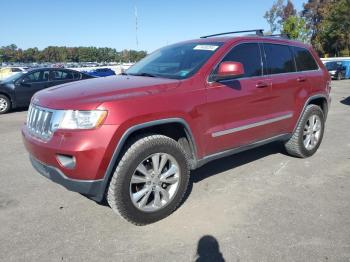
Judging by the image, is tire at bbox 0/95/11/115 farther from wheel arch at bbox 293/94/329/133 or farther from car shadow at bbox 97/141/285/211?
wheel arch at bbox 293/94/329/133

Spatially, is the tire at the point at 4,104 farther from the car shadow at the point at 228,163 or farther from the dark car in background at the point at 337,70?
the dark car in background at the point at 337,70

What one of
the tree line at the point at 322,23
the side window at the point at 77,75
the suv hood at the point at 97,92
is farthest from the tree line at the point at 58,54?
the suv hood at the point at 97,92

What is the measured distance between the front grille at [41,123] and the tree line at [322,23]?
33.7m

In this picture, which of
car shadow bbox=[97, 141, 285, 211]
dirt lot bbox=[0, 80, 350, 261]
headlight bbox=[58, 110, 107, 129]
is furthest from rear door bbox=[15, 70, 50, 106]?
headlight bbox=[58, 110, 107, 129]

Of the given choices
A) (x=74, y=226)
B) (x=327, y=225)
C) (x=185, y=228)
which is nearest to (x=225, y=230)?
(x=185, y=228)

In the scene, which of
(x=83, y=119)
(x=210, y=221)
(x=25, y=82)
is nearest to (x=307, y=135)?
(x=210, y=221)

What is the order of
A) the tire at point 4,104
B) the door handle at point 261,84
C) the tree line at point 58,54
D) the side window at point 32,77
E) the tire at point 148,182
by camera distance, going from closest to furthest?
the tire at point 148,182 < the door handle at point 261,84 < the tire at point 4,104 < the side window at point 32,77 < the tree line at point 58,54

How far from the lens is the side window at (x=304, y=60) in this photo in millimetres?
5223

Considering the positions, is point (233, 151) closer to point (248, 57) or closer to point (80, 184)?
point (248, 57)

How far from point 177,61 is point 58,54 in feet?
403

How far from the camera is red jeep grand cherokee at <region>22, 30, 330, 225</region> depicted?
10.1ft

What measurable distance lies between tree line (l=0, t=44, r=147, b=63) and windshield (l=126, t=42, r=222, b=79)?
11062 cm

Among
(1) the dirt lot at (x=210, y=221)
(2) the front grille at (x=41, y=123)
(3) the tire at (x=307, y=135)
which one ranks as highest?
(2) the front grille at (x=41, y=123)

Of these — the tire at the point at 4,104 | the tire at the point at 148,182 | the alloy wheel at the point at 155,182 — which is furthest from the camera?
the tire at the point at 4,104
